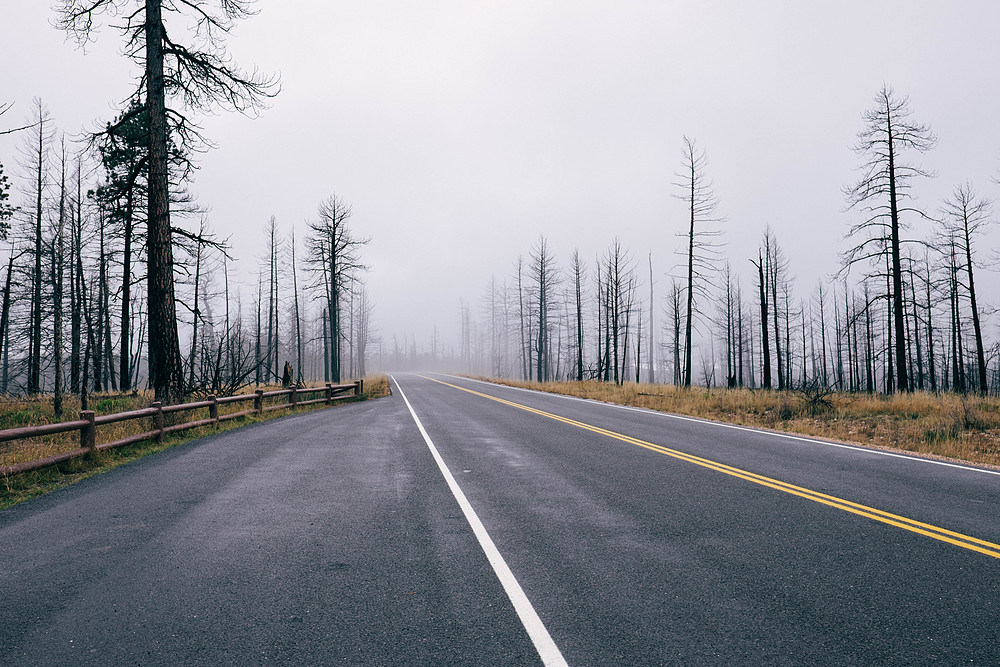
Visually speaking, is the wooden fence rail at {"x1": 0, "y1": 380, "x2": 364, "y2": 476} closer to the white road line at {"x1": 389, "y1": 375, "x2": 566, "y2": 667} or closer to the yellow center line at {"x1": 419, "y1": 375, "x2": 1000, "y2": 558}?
the white road line at {"x1": 389, "y1": 375, "x2": 566, "y2": 667}

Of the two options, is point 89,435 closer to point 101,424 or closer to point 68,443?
point 101,424

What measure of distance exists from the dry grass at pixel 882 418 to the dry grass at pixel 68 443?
14.8 m

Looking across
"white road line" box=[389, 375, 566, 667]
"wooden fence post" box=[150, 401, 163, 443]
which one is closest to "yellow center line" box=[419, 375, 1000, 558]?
"white road line" box=[389, 375, 566, 667]

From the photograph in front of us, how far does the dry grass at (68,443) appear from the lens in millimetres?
6984

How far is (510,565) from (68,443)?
34.8 ft

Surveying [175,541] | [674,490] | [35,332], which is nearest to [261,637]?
[175,541]

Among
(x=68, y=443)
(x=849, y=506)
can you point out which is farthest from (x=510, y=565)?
(x=68, y=443)

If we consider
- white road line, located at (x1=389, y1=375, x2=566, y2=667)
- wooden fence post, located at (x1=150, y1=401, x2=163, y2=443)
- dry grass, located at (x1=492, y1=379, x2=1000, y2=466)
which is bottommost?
dry grass, located at (x1=492, y1=379, x2=1000, y2=466)

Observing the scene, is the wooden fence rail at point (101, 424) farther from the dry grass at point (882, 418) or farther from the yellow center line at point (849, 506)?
the dry grass at point (882, 418)

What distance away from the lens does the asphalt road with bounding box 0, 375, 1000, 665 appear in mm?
2936

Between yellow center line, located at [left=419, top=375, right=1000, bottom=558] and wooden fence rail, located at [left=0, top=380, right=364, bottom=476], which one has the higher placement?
wooden fence rail, located at [left=0, top=380, right=364, bottom=476]

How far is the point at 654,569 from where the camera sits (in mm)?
3963

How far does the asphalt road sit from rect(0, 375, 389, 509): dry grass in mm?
605

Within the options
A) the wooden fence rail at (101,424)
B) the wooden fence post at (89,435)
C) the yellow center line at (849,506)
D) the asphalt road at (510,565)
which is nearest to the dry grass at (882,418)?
the asphalt road at (510,565)
